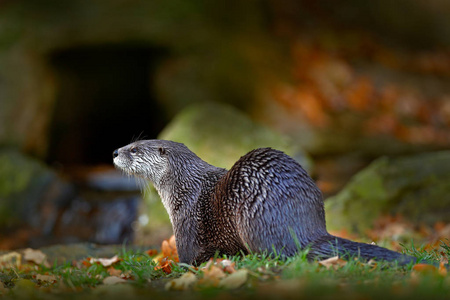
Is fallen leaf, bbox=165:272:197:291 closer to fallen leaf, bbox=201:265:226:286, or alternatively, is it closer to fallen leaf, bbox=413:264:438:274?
fallen leaf, bbox=201:265:226:286

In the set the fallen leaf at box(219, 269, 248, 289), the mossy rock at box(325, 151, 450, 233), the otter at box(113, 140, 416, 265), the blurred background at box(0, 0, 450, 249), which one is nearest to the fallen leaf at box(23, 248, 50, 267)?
the otter at box(113, 140, 416, 265)

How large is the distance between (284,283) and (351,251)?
2.97ft

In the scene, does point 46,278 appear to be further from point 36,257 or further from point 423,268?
point 423,268

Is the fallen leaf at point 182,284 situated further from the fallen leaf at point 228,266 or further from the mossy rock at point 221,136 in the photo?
the mossy rock at point 221,136

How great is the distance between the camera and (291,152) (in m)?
7.50

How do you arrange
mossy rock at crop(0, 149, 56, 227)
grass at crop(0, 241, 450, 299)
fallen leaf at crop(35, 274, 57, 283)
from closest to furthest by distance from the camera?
grass at crop(0, 241, 450, 299)
fallen leaf at crop(35, 274, 57, 283)
mossy rock at crop(0, 149, 56, 227)

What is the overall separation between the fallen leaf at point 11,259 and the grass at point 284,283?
4.01 ft

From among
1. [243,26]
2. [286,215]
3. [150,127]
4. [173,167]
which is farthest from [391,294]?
[150,127]

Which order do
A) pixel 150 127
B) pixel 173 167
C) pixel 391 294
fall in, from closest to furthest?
pixel 391 294 < pixel 173 167 < pixel 150 127

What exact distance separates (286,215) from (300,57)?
8.09 meters

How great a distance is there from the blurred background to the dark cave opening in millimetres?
32

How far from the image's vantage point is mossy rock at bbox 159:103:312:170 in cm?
723

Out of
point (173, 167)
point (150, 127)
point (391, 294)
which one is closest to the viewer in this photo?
point (391, 294)

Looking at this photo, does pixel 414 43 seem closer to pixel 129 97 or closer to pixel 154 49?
pixel 154 49
